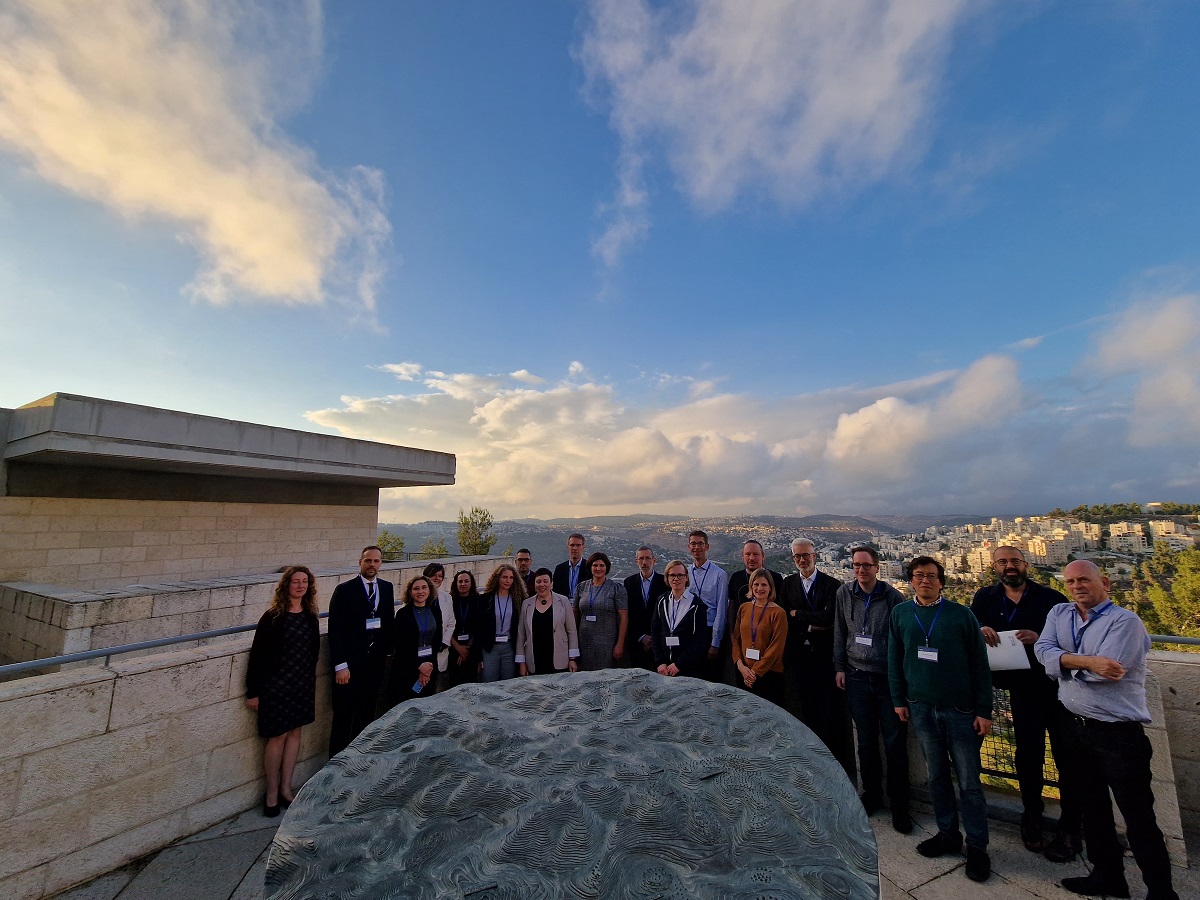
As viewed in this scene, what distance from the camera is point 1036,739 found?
11.6 ft

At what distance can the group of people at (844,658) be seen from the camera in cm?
298

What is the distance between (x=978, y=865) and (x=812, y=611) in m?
1.79

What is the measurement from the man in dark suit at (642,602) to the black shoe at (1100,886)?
3.15 metres

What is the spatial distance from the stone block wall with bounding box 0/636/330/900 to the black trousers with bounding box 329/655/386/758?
21.7 inches

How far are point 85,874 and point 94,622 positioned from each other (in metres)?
4.48

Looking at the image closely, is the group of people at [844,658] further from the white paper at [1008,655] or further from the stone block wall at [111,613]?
the stone block wall at [111,613]

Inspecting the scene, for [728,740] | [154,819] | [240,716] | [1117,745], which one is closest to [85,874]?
[154,819]

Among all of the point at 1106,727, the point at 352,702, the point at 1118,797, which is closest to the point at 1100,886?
the point at 1118,797

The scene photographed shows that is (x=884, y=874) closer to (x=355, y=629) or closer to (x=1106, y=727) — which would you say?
(x=1106, y=727)

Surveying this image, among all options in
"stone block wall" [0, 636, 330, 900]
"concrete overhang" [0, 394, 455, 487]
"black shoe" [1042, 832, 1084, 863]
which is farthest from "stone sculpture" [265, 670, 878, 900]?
"concrete overhang" [0, 394, 455, 487]

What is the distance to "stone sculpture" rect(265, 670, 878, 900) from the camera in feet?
6.11

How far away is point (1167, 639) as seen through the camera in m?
3.42

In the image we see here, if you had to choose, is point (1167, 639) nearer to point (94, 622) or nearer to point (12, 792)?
point (12, 792)

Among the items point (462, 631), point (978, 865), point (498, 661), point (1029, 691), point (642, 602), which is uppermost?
point (642, 602)
